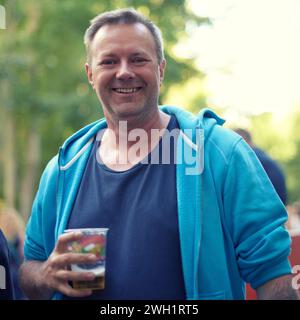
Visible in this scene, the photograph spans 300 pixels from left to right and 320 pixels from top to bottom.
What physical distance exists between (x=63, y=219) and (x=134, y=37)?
27.0 inches

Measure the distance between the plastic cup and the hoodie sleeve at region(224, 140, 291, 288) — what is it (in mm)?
414

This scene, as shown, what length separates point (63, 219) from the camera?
2.27 meters

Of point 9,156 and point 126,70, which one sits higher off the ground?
point 9,156

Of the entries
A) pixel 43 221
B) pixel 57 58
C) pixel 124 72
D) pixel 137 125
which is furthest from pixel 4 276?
pixel 57 58

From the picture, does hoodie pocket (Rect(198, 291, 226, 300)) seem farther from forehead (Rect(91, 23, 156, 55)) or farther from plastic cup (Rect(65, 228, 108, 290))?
forehead (Rect(91, 23, 156, 55))

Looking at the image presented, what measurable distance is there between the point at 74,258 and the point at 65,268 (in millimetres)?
87

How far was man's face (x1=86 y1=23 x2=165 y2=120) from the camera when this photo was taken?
2311 millimetres

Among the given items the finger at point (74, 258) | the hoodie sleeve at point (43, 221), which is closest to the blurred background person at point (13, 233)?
the hoodie sleeve at point (43, 221)

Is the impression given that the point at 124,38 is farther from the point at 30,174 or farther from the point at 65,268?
the point at 30,174

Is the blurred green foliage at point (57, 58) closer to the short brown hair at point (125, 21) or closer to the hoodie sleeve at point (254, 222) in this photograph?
the short brown hair at point (125, 21)

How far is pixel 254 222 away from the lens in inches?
81.5

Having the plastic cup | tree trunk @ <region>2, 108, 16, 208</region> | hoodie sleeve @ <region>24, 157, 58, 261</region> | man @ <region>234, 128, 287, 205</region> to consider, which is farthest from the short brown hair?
tree trunk @ <region>2, 108, 16, 208</region>
